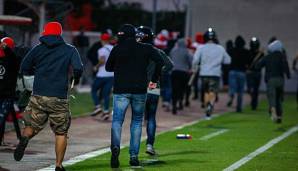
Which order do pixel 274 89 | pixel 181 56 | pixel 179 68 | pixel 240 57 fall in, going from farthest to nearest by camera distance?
1. pixel 240 57
2. pixel 179 68
3. pixel 181 56
4. pixel 274 89

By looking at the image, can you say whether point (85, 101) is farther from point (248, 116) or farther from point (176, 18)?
point (176, 18)

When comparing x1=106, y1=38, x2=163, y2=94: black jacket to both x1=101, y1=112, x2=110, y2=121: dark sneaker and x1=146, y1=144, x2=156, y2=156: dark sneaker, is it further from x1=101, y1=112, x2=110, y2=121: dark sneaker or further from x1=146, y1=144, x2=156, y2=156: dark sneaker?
A: x1=101, y1=112, x2=110, y2=121: dark sneaker

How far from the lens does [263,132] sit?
21.6 meters

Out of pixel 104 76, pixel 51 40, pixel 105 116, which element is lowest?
pixel 105 116

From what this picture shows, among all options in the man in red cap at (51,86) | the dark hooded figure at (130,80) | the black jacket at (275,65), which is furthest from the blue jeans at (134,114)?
the black jacket at (275,65)

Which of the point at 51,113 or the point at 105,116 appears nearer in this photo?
the point at 51,113

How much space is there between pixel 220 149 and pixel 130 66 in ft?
12.3

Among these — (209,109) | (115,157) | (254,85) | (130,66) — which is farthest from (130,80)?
(254,85)

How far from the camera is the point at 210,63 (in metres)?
24.4

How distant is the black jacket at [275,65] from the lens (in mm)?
23422

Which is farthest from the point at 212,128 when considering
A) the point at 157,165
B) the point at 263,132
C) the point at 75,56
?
the point at 75,56

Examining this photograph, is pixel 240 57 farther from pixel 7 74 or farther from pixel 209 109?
pixel 7 74

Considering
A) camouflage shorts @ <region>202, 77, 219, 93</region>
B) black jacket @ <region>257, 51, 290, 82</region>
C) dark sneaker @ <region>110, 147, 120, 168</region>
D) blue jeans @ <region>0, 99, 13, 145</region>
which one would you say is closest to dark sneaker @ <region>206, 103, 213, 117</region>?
camouflage shorts @ <region>202, 77, 219, 93</region>

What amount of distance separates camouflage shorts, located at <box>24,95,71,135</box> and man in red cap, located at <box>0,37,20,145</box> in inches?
120
